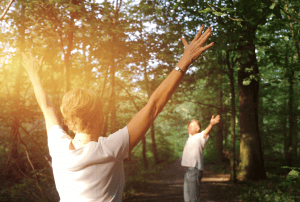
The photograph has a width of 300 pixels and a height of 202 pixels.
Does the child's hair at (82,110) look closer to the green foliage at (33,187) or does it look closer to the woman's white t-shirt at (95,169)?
the woman's white t-shirt at (95,169)

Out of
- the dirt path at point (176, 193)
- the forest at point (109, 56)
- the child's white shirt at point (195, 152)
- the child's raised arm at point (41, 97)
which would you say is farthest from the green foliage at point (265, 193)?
the child's raised arm at point (41, 97)

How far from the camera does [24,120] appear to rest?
5.65 m

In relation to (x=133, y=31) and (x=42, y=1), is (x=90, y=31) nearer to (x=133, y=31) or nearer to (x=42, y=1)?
Answer: (x=42, y=1)

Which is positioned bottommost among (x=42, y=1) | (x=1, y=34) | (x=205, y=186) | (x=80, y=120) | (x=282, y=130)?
(x=205, y=186)

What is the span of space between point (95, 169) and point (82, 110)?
380 millimetres

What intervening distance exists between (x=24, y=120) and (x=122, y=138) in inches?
201

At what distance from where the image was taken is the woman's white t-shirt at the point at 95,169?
1347mm

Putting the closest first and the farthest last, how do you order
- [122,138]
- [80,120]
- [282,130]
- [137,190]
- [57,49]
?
[122,138] → [80,120] → [57,49] → [137,190] → [282,130]

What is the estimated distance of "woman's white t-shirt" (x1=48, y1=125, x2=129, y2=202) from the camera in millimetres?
1347

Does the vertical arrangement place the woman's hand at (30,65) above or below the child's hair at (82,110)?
above

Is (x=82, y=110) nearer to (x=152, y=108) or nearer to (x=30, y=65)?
(x=152, y=108)

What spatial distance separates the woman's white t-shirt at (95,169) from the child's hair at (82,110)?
16 centimetres

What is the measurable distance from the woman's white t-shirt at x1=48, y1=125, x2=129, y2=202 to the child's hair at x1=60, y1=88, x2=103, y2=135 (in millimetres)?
160

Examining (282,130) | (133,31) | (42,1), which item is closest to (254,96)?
(133,31)
